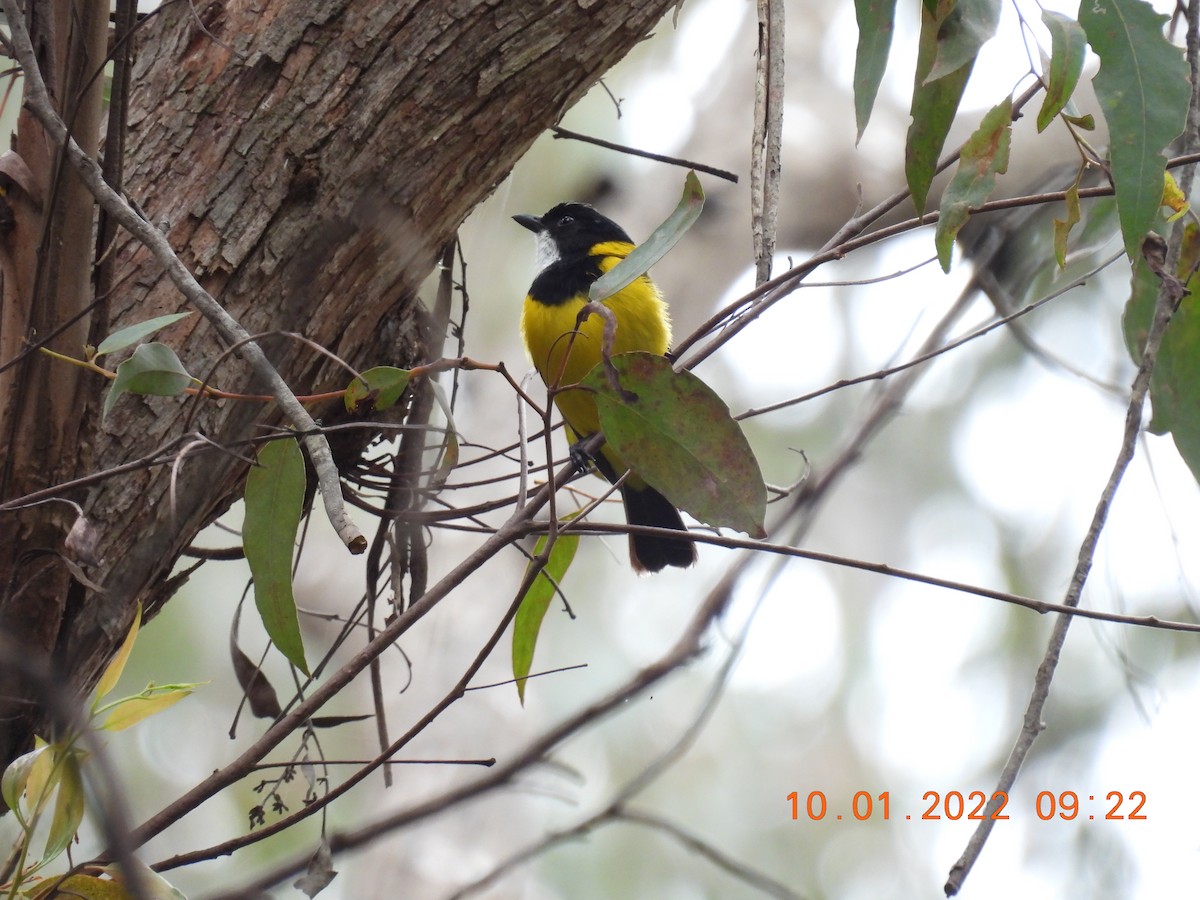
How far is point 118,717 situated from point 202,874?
791 cm

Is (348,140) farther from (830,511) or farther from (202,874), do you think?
(830,511)

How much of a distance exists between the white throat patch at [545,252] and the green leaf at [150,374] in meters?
2.42

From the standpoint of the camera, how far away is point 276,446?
61.1 inches

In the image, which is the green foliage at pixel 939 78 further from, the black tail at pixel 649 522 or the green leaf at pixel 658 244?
the black tail at pixel 649 522

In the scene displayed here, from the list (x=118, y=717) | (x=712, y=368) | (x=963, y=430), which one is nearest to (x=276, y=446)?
(x=118, y=717)

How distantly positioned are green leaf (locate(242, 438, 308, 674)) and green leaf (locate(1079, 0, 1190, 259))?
117 cm

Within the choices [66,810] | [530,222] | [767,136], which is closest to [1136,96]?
[767,136]

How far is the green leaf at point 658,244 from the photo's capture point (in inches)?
55.6

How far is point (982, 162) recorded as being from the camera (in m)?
1.49

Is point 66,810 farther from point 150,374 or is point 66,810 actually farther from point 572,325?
point 572,325

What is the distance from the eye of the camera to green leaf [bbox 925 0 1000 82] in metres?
1.41

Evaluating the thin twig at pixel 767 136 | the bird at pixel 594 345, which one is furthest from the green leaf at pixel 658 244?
the bird at pixel 594 345

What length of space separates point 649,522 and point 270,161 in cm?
194

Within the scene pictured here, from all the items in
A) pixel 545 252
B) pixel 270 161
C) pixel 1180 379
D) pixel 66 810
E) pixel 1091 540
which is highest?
pixel 545 252
